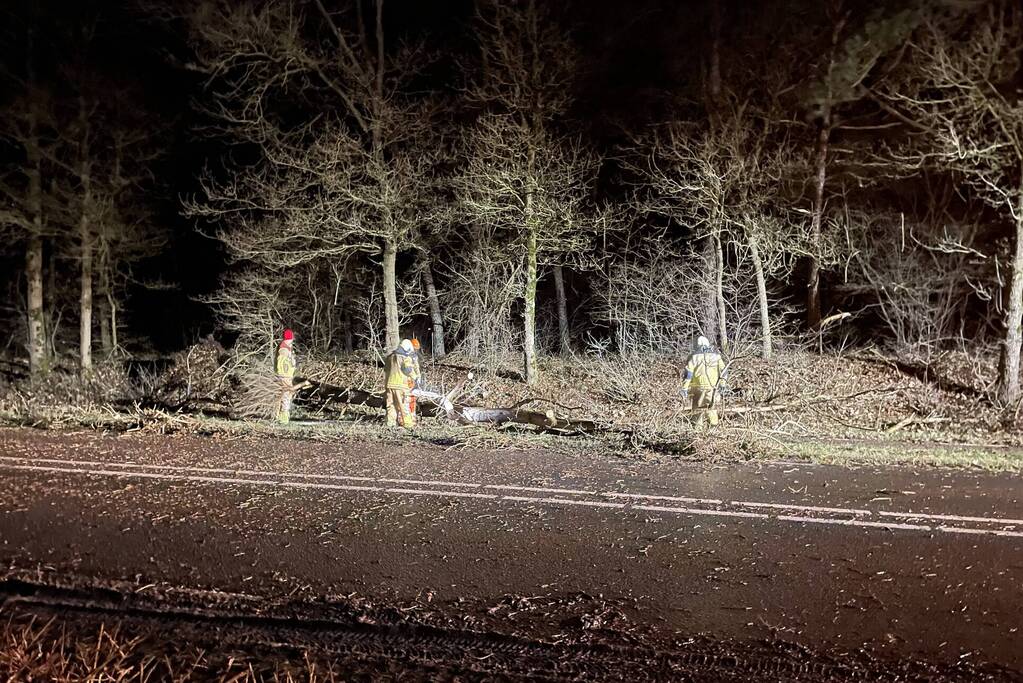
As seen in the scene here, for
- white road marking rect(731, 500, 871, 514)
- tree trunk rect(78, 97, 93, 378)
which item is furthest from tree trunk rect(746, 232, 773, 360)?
tree trunk rect(78, 97, 93, 378)

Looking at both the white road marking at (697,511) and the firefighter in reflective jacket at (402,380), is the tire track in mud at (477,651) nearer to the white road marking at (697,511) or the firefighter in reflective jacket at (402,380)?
the white road marking at (697,511)

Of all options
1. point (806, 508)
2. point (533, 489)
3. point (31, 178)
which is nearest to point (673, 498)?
point (806, 508)

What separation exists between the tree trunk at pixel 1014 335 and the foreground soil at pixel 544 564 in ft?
22.0

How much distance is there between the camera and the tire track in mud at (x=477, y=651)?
418 centimetres

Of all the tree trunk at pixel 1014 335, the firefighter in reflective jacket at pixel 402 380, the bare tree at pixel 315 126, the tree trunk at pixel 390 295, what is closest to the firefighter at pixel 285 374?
the firefighter in reflective jacket at pixel 402 380

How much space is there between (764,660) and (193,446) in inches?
336

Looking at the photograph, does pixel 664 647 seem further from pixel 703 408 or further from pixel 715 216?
pixel 715 216

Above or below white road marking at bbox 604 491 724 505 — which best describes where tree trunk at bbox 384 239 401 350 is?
above

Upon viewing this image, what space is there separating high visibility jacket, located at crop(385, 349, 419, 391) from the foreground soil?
3.42 m

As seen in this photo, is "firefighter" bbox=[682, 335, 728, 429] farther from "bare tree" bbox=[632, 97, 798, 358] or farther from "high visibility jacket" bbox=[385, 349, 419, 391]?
"bare tree" bbox=[632, 97, 798, 358]

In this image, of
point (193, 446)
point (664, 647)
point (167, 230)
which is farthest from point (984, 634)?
point (167, 230)

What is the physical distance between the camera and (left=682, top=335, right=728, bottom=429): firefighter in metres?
12.1

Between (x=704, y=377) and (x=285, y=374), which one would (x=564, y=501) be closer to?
(x=704, y=377)

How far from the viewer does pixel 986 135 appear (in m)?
14.0
